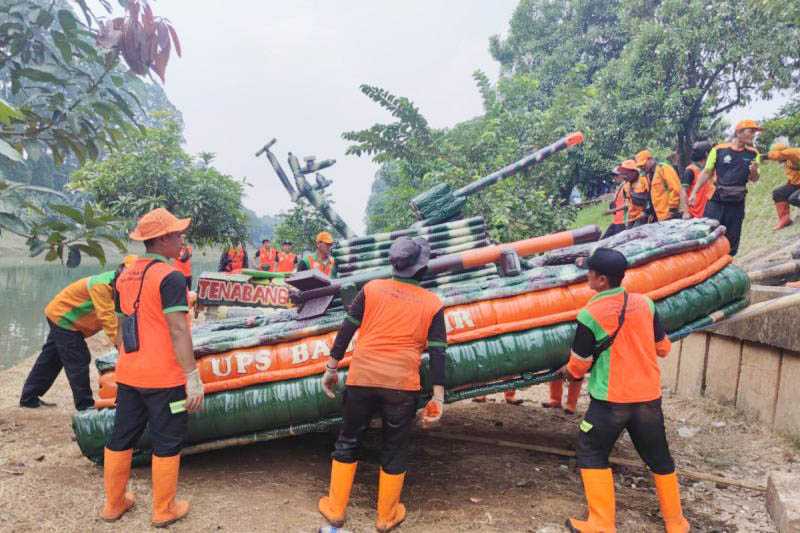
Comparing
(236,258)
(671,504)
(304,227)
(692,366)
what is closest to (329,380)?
(671,504)

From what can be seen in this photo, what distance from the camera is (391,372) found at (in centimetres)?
337

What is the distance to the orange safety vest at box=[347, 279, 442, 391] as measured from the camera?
3.38m

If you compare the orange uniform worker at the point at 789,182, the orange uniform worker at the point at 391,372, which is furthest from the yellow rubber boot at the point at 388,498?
the orange uniform worker at the point at 789,182

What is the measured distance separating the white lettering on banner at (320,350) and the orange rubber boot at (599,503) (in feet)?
5.77

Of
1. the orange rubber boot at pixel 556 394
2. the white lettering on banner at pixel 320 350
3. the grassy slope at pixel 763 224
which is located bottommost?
the orange rubber boot at pixel 556 394

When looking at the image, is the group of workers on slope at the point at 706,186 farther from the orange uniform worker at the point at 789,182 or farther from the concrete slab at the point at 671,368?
the concrete slab at the point at 671,368

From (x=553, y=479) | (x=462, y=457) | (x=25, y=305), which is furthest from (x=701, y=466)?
(x=25, y=305)

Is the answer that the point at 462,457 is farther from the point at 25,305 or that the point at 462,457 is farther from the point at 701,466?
the point at 25,305

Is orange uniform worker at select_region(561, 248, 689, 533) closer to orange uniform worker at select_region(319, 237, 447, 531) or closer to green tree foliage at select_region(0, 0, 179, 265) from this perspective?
orange uniform worker at select_region(319, 237, 447, 531)

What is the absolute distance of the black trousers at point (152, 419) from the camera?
3.31 metres

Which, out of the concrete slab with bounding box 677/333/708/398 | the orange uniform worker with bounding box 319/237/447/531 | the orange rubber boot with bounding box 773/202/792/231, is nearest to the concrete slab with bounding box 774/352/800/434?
the concrete slab with bounding box 677/333/708/398

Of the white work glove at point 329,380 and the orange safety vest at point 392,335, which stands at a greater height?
the orange safety vest at point 392,335

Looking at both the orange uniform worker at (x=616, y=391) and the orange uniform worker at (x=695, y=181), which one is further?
the orange uniform worker at (x=695, y=181)

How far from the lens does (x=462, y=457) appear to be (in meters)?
4.70
